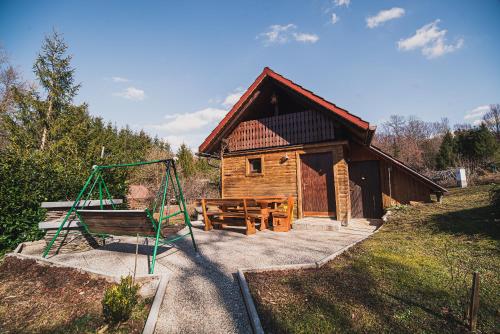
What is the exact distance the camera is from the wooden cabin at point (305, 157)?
30.9 feet

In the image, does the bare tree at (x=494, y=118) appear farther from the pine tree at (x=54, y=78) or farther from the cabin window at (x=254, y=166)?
the pine tree at (x=54, y=78)

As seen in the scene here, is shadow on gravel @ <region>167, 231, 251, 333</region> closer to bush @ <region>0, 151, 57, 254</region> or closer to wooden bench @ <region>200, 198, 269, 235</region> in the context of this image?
wooden bench @ <region>200, 198, 269, 235</region>

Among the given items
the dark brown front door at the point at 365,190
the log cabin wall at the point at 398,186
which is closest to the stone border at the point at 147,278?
the dark brown front door at the point at 365,190

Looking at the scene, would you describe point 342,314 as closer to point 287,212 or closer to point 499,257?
point 499,257

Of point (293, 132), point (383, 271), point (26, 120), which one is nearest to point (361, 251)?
point (383, 271)

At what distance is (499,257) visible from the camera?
437 centimetres

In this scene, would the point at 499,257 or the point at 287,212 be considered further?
the point at 287,212

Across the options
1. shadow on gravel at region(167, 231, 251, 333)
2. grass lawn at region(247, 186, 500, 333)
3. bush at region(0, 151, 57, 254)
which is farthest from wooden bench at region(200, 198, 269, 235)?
bush at region(0, 151, 57, 254)

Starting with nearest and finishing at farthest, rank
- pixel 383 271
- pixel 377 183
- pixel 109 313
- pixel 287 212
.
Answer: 1. pixel 109 313
2. pixel 383 271
3. pixel 287 212
4. pixel 377 183

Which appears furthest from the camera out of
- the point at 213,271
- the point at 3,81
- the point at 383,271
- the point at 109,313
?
the point at 3,81

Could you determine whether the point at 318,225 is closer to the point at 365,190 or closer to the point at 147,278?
the point at 365,190

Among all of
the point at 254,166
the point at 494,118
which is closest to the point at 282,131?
the point at 254,166

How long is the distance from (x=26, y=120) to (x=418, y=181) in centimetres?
2307

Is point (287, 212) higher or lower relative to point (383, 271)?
higher
